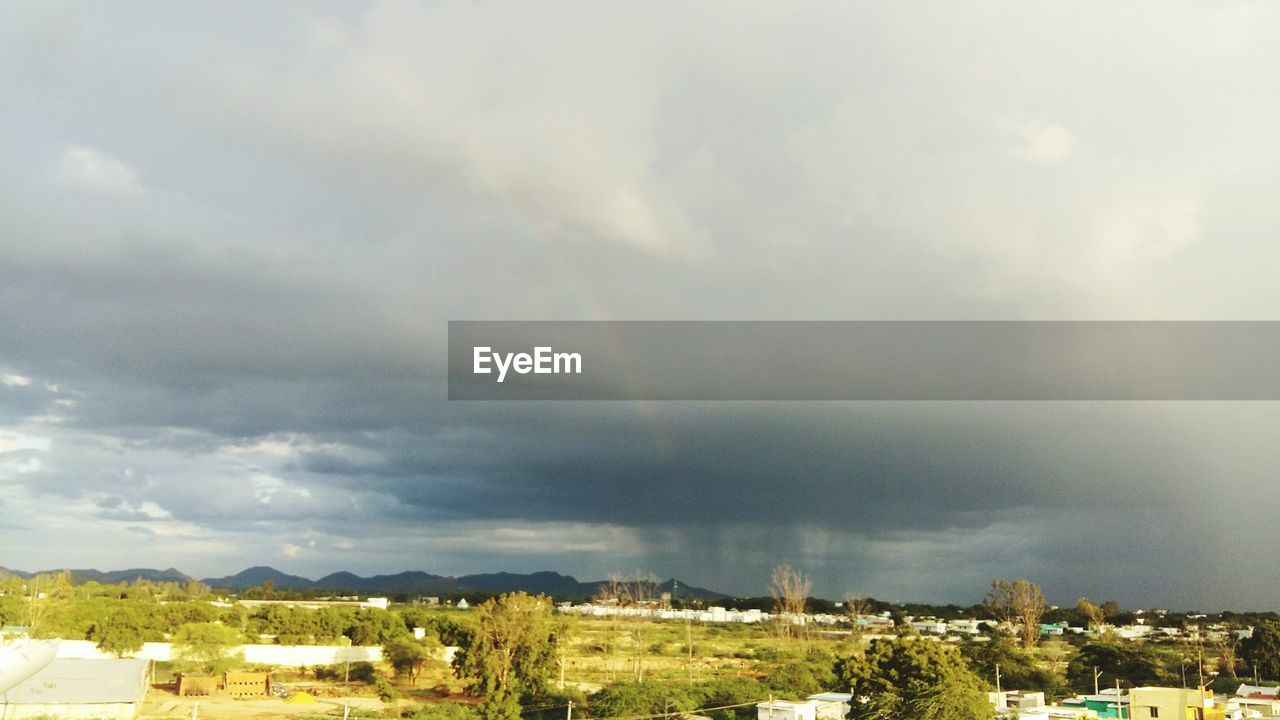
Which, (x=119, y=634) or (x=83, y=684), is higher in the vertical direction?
(x=83, y=684)

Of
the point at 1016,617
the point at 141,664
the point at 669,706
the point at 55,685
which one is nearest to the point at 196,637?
the point at 141,664

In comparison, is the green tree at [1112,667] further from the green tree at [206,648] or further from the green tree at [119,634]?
the green tree at [119,634]

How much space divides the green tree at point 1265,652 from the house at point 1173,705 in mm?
20127

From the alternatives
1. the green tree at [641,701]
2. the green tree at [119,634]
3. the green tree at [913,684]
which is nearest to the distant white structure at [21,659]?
the green tree at [641,701]

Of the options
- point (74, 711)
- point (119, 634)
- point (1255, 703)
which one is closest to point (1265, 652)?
point (1255, 703)

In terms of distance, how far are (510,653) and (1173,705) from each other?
65.3 ft

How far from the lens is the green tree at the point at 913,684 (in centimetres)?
2252

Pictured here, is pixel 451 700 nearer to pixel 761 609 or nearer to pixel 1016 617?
pixel 1016 617

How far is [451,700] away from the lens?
31.2 m

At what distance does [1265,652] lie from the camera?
42094 mm

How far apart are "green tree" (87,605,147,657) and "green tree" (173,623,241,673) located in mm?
1510

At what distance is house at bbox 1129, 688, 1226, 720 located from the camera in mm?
24672

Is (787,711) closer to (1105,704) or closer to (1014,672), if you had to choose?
(1105,704)

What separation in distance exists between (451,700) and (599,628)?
30.5m
